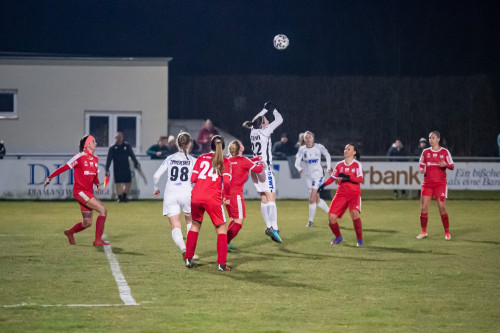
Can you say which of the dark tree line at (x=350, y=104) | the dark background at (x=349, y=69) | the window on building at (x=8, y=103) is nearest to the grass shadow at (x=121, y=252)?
the window on building at (x=8, y=103)

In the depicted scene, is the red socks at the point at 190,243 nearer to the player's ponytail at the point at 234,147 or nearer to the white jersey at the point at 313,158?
the player's ponytail at the point at 234,147

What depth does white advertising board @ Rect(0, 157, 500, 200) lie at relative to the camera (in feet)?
82.7

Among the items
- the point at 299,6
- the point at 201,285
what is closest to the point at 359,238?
the point at 201,285

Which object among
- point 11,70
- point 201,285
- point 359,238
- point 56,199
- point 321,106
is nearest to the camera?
point 201,285

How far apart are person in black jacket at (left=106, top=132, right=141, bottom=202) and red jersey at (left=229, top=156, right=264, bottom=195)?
11.5 m

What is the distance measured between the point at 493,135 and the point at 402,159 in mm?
21962

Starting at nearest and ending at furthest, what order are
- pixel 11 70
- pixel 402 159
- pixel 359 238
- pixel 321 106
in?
pixel 359 238, pixel 402 159, pixel 11 70, pixel 321 106

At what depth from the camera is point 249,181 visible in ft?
85.1

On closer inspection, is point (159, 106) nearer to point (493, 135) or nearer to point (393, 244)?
point (393, 244)

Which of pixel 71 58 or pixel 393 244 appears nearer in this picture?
pixel 393 244

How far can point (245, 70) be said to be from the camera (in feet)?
159

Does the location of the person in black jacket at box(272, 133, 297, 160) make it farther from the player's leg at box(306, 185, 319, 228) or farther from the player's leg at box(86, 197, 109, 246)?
the player's leg at box(86, 197, 109, 246)

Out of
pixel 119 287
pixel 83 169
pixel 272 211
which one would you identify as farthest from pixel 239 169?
pixel 119 287

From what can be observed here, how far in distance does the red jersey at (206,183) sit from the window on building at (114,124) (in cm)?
1986
